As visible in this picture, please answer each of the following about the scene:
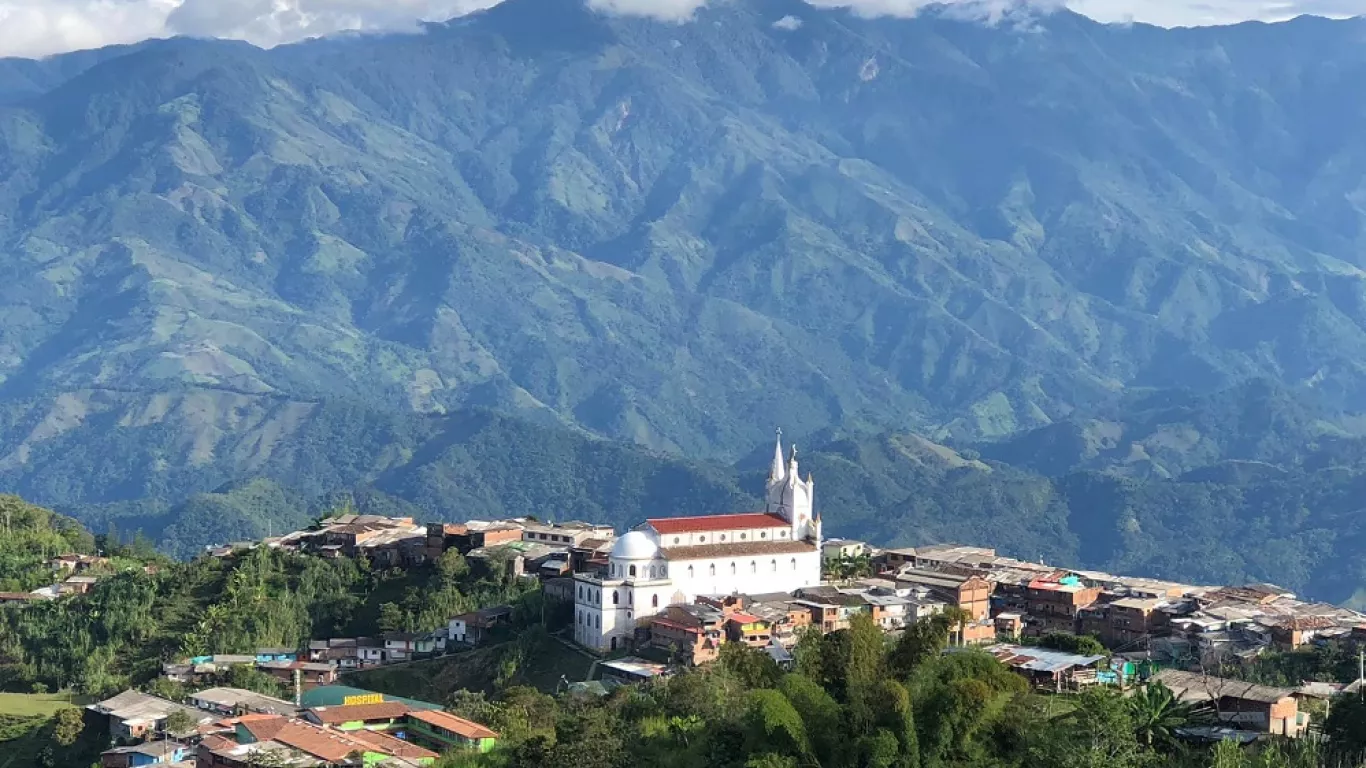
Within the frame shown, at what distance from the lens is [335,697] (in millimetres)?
60062

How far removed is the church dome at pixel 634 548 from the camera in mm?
66625

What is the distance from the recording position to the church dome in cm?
6662

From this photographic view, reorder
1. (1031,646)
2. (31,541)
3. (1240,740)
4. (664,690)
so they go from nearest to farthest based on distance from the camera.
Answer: (1240,740)
(664,690)
(1031,646)
(31,541)

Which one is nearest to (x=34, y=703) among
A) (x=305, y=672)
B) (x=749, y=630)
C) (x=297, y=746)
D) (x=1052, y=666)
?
(x=305, y=672)

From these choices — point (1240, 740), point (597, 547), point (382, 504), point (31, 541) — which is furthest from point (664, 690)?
point (382, 504)

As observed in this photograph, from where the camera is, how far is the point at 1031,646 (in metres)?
56.2

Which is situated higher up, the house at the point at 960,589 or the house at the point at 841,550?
the house at the point at 841,550

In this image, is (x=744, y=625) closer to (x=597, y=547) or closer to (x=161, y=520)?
(x=597, y=547)

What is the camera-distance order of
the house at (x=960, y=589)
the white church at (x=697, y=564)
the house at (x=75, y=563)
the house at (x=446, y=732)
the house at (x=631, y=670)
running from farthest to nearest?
the house at (x=75, y=563)
the house at (x=960, y=589)
the white church at (x=697, y=564)
the house at (x=631, y=670)
the house at (x=446, y=732)

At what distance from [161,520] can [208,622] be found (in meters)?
104

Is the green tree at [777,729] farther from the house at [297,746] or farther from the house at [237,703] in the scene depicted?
the house at [237,703]

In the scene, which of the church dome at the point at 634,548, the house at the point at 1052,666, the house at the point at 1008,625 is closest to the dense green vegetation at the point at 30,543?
the church dome at the point at 634,548

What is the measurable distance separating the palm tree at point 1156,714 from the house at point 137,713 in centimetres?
3019

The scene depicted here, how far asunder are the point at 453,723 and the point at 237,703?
10377mm
